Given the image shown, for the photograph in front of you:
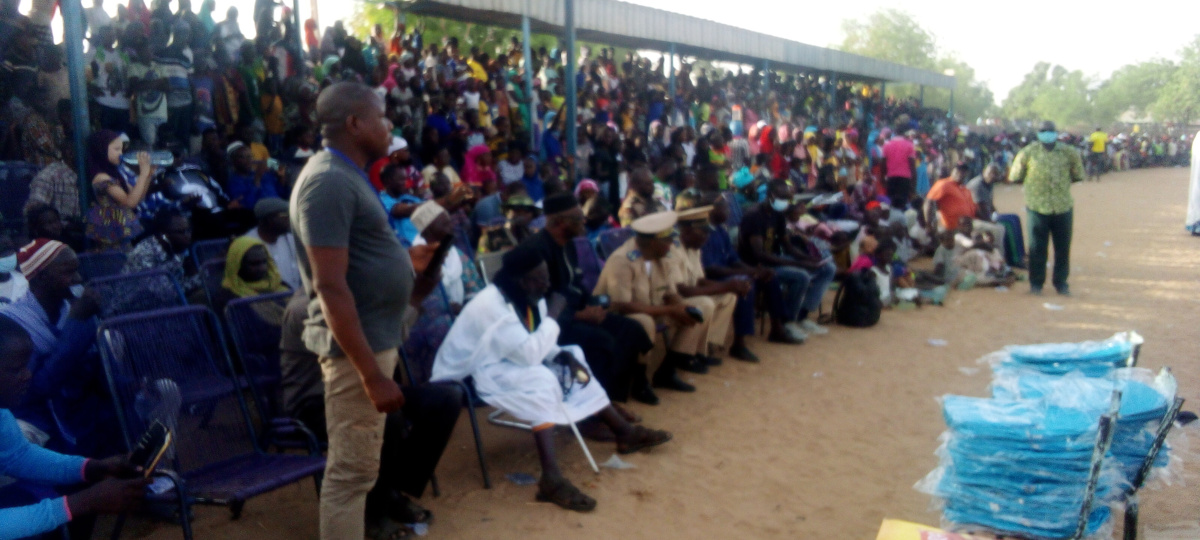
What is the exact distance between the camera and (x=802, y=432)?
512cm

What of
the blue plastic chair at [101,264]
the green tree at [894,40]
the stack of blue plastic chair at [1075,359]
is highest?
the green tree at [894,40]

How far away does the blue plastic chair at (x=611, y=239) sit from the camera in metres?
6.70

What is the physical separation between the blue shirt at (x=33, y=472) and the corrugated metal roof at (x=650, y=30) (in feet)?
27.1

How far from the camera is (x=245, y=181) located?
22.7ft

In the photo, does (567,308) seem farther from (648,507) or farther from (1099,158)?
(1099,158)

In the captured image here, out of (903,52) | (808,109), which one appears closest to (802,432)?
(808,109)

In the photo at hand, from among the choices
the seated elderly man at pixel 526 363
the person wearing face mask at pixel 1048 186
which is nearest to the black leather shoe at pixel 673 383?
the seated elderly man at pixel 526 363

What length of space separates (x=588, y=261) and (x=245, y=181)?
9.55ft

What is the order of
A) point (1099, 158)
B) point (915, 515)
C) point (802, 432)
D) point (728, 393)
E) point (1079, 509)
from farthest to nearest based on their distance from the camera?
point (1099, 158) < point (728, 393) < point (802, 432) < point (915, 515) < point (1079, 509)

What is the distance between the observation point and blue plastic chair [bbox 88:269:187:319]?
4.45 m

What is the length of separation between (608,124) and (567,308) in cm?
761

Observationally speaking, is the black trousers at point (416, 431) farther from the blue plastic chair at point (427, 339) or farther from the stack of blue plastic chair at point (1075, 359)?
the stack of blue plastic chair at point (1075, 359)

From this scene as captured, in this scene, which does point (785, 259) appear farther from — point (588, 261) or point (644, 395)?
point (644, 395)

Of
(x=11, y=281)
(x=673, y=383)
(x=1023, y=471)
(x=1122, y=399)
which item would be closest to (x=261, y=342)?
(x=11, y=281)
